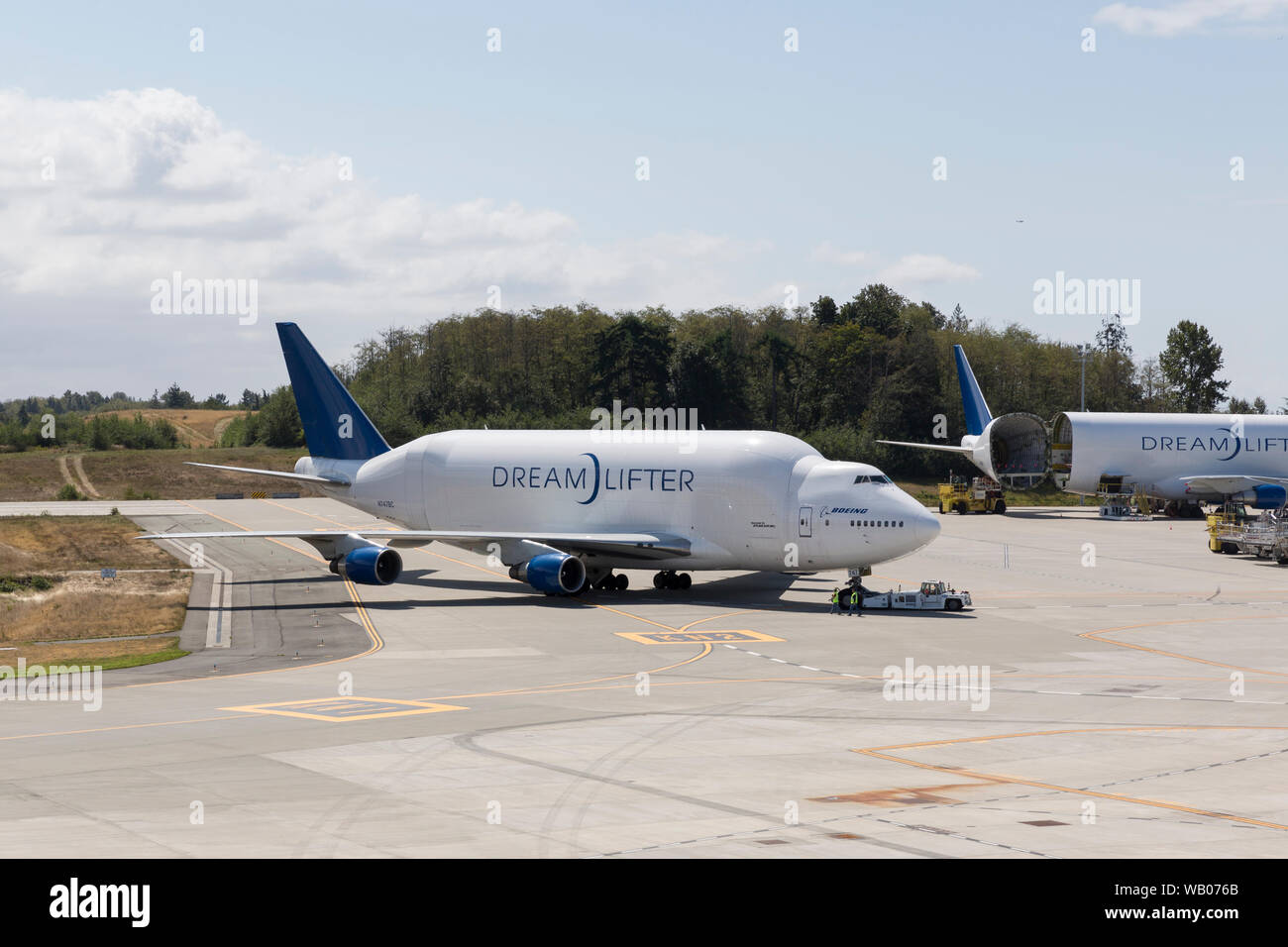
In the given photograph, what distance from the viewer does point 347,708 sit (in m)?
28.7

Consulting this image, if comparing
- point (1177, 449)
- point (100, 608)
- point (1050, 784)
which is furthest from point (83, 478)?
point (1050, 784)

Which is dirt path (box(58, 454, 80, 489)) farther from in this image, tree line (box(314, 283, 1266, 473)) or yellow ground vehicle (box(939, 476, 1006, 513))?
yellow ground vehicle (box(939, 476, 1006, 513))

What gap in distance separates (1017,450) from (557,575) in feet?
209

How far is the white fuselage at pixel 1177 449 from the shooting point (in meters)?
95.4

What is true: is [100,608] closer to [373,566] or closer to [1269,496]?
[373,566]

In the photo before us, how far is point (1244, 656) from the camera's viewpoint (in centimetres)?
3684

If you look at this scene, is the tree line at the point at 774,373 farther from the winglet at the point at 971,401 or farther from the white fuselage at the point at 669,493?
the white fuselage at the point at 669,493

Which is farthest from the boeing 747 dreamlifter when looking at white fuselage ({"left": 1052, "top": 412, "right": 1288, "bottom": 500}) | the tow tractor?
white fuselage ({"left": 1052, "top": 412, "right": 1288, "bottom": 500})

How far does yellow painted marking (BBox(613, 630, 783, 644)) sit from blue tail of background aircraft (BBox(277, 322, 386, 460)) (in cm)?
2514

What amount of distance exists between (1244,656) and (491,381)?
5067 inches

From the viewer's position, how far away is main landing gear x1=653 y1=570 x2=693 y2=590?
176 feet

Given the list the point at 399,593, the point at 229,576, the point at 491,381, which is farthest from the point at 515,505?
the point at 491,381
